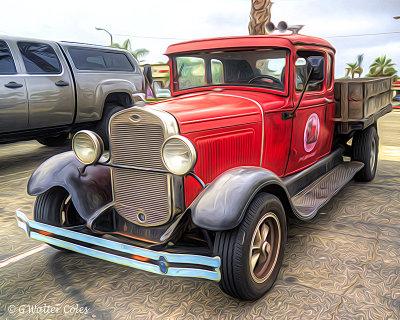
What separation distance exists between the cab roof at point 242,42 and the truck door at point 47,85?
3181 mm

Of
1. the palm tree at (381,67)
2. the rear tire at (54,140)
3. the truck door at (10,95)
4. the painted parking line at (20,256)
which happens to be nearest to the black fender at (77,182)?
the painted parking line at (20,256)

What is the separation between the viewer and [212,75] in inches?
148

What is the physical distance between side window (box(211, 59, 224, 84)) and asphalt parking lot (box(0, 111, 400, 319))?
1.70 meters

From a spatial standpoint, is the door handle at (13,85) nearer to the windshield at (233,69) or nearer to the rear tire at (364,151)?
the windshield at (233,69)

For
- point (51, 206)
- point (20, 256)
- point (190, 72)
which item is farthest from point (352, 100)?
point (20, 256)

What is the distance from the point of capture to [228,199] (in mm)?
2203

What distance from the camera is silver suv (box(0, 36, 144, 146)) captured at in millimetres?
5738

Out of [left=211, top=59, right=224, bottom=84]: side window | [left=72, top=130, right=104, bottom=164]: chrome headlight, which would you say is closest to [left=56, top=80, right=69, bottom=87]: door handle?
[left=211, top=59, right=224, bottom=84]: side window

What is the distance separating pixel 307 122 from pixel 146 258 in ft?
8.01

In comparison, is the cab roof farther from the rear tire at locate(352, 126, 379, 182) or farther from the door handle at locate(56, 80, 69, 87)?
the door handle at locate(56, 80, 69, 87)

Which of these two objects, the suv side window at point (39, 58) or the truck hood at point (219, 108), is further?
the suv side window at point (39, 58)

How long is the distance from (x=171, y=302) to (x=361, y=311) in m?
1.24

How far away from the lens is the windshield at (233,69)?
344 cm

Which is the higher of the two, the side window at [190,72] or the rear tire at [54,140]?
the side window at [190,72]
